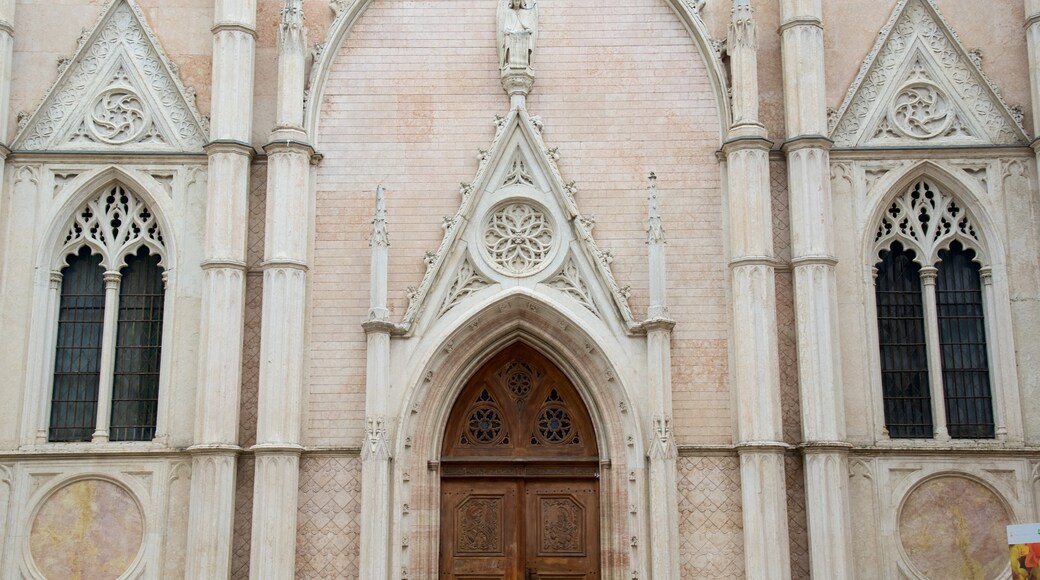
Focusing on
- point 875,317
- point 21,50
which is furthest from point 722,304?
point 21,50

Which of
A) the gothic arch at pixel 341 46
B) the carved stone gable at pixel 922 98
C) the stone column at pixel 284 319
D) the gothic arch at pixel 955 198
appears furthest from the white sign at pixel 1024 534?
the stone column at pixel 284 319

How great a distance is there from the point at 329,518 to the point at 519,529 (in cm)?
263

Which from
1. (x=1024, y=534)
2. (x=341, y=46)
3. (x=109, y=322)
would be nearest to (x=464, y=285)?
(x=341, y=46)

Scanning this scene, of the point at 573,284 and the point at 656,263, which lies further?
the point at 573,284

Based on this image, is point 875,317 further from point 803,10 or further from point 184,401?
point 184,401

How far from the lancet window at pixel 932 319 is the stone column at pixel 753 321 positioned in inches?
74.7

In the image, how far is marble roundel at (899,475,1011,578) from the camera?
52.8 feet

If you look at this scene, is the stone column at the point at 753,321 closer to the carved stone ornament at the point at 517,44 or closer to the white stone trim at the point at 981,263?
the white stone trim at the point at 981,263

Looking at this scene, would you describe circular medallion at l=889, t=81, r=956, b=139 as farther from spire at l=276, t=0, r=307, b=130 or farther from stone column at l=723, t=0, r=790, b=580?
spire at l=276, t=0, r=307, b=130

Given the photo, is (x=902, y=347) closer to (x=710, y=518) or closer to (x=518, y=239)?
(x=710, y=518)

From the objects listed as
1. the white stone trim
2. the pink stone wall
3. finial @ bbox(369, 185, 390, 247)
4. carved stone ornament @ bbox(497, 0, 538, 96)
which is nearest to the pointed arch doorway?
the pink stone wall

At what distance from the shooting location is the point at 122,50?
17781mm

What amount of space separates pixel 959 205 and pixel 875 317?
2.18 meters

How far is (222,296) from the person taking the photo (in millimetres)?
16422
